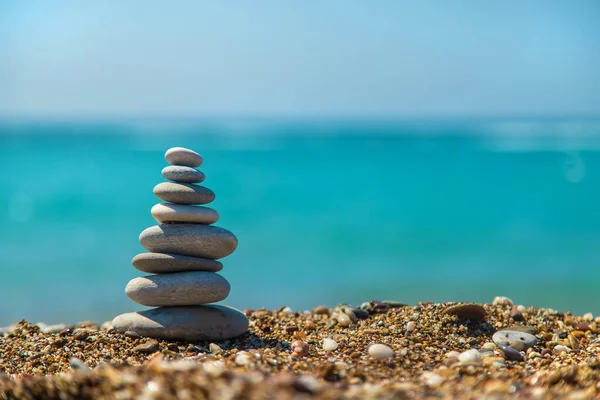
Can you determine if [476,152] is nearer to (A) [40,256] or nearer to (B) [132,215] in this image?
(B) [132,215]

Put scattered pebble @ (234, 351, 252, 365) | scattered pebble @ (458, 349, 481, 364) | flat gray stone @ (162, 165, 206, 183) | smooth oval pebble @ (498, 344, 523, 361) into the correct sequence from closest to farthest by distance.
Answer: scattered pebble @ (234, 351, 252, 365), scattered pebble @ (458, 349, 481, 364), smooth oval pebble @ (498, 344, 523, 361), flat gray stone @ (162, 165, 206, 183)

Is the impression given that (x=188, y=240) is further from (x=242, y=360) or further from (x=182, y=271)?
(x=242, y=360)

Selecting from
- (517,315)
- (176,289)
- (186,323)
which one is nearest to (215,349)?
(186,323)

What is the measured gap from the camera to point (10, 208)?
2617 cm

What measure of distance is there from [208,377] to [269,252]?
12.0m

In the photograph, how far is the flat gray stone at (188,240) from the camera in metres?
6.12

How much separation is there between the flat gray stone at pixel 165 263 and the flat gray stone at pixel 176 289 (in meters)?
0.07

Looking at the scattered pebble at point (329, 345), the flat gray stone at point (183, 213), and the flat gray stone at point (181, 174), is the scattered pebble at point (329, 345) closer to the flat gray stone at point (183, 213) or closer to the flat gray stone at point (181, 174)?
the flat gray stone at point (183, 213)

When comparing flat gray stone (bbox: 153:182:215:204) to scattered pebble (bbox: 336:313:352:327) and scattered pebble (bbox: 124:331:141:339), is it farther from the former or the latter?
scattered pebble (bbox: 336:313:352:327)

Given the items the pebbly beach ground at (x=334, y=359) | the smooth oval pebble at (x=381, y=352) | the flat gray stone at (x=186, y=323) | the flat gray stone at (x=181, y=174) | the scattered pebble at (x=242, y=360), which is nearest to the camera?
the pebbly beach ground at (x=334, y=359)

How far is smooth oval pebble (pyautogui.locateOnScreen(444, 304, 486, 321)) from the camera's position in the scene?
627cm

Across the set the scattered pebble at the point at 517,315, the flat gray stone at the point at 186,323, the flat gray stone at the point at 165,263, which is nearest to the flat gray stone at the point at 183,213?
the flat gray stone at the point at 165,263

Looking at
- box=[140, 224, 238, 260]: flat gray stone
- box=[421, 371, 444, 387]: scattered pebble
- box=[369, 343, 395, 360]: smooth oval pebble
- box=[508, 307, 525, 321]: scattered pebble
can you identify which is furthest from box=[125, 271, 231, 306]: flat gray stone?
box=[508, 307, 525, 321]: scattered pebble

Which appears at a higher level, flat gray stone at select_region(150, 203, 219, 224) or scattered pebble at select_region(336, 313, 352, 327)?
flat gray stone at select_region(150, 203, 219, 224)
